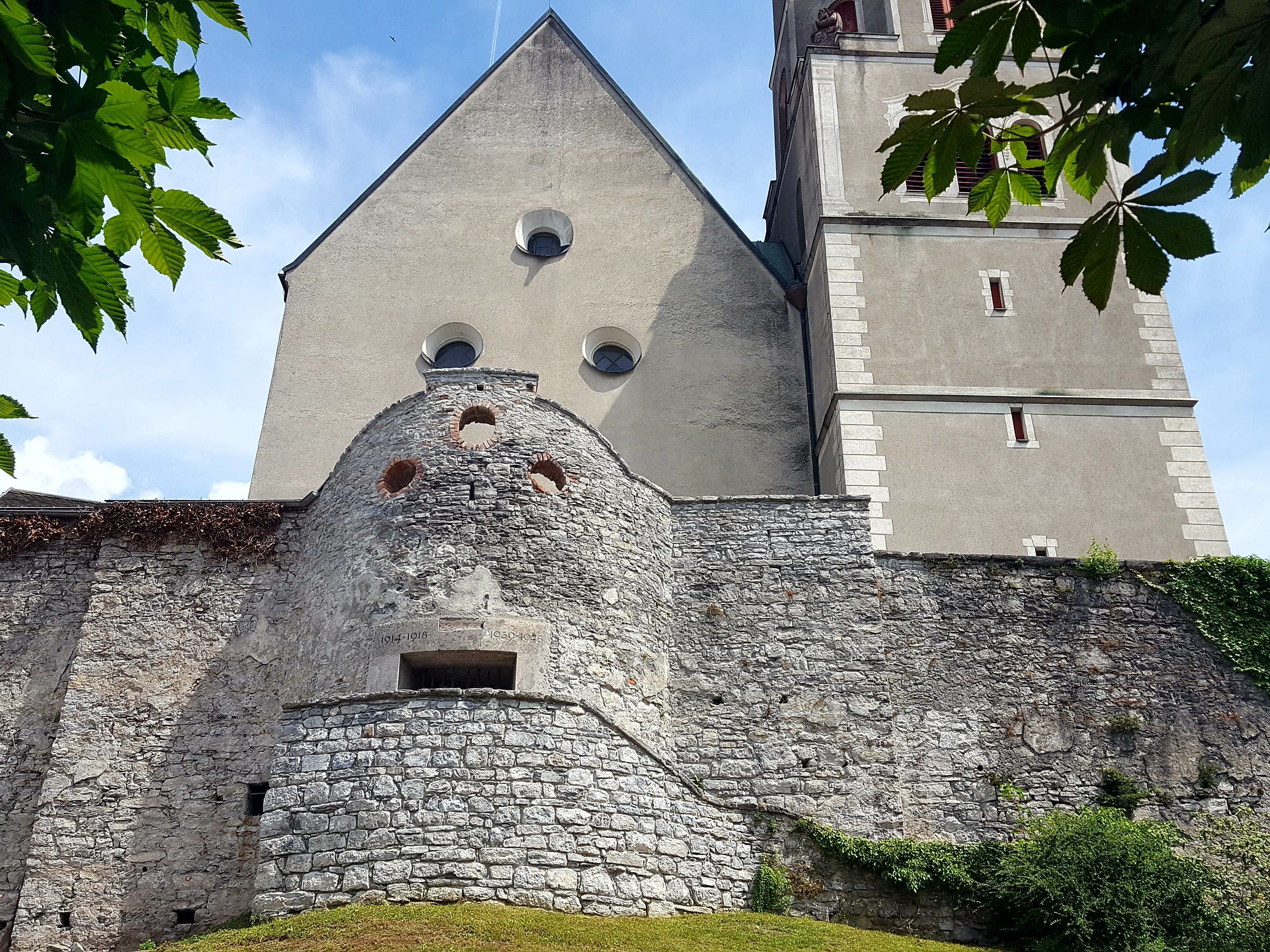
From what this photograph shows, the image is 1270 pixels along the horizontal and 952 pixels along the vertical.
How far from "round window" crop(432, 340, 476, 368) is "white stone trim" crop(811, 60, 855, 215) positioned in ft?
19.7

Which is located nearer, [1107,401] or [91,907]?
[91,907]

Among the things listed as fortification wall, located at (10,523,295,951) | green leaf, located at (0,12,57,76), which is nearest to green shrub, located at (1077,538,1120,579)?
fortification wall, located at (10,523,295,951)

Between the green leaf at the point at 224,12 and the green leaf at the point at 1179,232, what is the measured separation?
10.7 ft

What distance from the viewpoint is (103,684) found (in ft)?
43.5

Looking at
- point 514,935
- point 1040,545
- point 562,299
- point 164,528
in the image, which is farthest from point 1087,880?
point 562,299

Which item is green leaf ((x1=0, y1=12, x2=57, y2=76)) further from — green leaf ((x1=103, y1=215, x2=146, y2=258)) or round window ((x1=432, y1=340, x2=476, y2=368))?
round window ((x1=432, y1=340, x2=476, y2=368))

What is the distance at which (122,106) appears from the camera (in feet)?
12.8

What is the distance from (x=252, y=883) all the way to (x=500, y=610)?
12.5 ft

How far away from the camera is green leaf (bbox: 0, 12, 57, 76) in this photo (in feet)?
11.9

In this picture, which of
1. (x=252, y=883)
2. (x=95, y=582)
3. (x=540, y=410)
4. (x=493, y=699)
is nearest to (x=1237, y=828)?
(x=493, y=699)

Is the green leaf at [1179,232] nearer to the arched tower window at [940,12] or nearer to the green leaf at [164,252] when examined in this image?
the green leaf at [164,252]

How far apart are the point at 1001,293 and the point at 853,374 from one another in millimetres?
2896

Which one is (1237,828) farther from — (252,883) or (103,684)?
(103,684)

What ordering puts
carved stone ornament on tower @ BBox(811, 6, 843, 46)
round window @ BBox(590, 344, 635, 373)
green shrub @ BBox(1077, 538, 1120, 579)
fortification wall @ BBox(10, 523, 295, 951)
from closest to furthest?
fortification wall @ BBox(10, 523, 295, 951) < green shrub @ BBox(1077, 538, 1120, 579) < round window @ BBox(590, 344, 635, 373) < carved stone ornament on tower @ BBox(811, 6, 843, 46)
